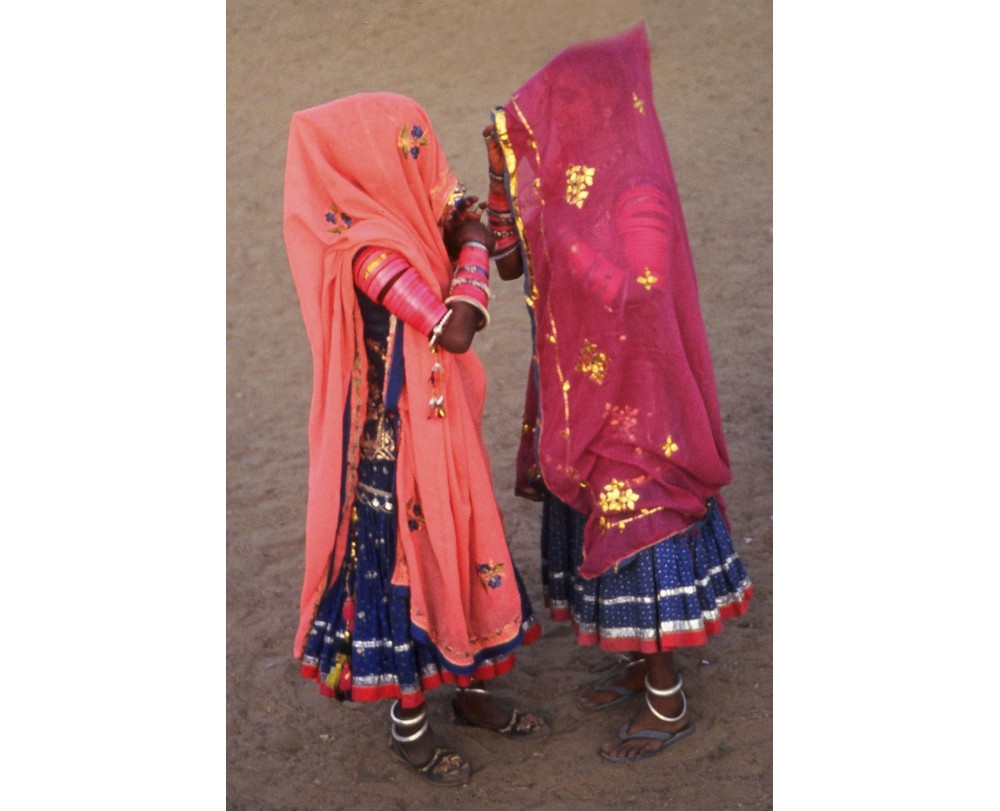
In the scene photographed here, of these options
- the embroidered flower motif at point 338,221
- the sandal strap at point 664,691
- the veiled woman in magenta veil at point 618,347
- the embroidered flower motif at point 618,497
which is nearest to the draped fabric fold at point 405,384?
the embroidered flower motif at point 338,221

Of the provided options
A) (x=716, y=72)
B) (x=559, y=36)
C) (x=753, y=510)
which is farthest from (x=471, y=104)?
(x=559, y=36)

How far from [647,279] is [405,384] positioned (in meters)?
0.80

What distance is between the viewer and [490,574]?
11.3ft

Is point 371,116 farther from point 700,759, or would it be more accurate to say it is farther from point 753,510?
point 753,510

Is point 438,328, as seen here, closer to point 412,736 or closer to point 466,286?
point 466,286

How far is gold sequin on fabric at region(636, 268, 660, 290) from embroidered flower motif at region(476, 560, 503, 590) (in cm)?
101

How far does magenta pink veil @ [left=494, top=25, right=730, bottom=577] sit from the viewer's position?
321cm

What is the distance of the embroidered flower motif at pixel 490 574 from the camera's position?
344 centimetres

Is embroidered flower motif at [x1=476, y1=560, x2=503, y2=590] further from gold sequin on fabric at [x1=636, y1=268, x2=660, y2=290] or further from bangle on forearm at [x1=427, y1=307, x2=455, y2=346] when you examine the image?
gold sequin on fabric at [x1=636, y1=268, x2=660, y2=290]

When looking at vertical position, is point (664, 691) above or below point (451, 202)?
below

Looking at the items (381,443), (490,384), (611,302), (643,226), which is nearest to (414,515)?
(381,443)

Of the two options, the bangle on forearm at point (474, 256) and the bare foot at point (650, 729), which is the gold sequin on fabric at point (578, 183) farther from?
the bare foot at point (650, 729)

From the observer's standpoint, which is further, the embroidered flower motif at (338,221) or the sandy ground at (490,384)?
the sandy ground at (490,384)

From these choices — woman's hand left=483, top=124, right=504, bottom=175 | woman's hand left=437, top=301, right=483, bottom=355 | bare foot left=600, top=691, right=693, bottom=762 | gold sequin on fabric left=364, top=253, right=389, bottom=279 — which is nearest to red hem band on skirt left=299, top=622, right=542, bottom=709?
bare foot left=600, top=691, right=693, bottom=762
